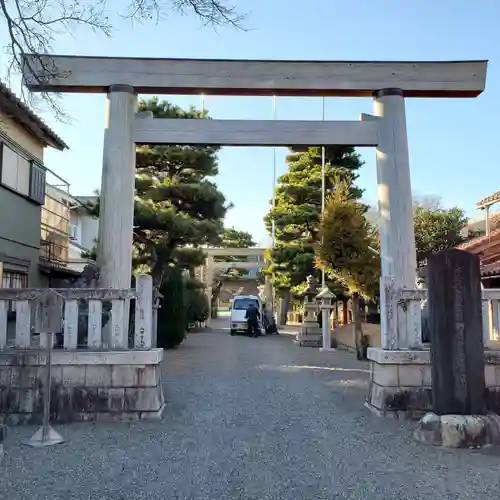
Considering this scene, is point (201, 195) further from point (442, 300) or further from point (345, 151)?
point (442, 300)

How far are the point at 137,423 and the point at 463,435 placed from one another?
3.62m

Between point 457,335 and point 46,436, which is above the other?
point 457,335

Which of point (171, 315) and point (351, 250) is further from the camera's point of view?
point (171, 315)

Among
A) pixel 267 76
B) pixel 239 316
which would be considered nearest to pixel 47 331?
pixel 267 76

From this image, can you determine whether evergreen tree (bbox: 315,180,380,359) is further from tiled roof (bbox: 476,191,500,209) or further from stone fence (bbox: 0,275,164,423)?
stone fence (bbox: 0,275,164,423)

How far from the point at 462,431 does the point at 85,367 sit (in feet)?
13.9

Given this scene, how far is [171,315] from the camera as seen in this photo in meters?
16.6

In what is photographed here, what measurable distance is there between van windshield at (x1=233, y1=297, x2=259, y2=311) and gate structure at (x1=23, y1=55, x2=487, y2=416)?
18435 millimetres

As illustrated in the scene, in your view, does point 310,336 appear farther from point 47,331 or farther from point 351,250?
point 47,331

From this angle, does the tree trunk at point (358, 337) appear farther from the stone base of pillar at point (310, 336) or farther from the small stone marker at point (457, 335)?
the small stone marker at point (457, 335)

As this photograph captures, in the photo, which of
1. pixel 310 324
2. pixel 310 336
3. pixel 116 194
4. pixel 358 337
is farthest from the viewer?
pixel 310 324

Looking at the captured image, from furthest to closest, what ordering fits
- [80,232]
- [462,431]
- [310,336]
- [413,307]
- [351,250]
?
[80,232] → [310,336] → [351,250] → [413,307] → [462,431]

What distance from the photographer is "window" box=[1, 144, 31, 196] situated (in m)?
11.0

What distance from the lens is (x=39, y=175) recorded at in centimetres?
1296
